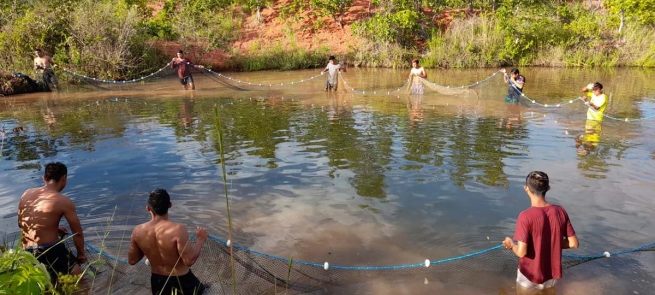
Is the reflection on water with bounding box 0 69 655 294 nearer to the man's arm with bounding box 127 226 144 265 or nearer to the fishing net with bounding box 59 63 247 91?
the man's arm with bounding box 127 226 144 265

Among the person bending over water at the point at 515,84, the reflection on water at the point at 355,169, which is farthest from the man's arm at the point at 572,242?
the person bending over water at the point at 515,84

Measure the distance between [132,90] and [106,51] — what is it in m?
3.38

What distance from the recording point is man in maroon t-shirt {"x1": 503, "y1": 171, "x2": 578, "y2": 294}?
3945 millimetres

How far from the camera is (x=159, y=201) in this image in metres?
3.84

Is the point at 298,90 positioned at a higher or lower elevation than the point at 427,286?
higher

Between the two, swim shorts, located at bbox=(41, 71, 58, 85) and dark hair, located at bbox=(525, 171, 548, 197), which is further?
swim shorts, located at bbox=(41, 71, 58, 85)

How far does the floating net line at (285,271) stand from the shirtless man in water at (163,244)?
2.50 feet

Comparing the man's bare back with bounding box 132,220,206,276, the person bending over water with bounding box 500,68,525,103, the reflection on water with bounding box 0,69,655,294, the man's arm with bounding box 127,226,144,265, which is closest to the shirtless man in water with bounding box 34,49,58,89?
the reflection on water with bounding box 0,69,655,294

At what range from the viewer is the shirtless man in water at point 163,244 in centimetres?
385

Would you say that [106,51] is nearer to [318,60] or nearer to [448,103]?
[318,60]

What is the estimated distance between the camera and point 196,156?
32.1ft

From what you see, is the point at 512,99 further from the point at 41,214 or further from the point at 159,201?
the point at 41,214

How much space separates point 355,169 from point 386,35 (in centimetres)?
2036

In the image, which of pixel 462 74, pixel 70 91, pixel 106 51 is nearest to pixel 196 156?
pixel 70 91
